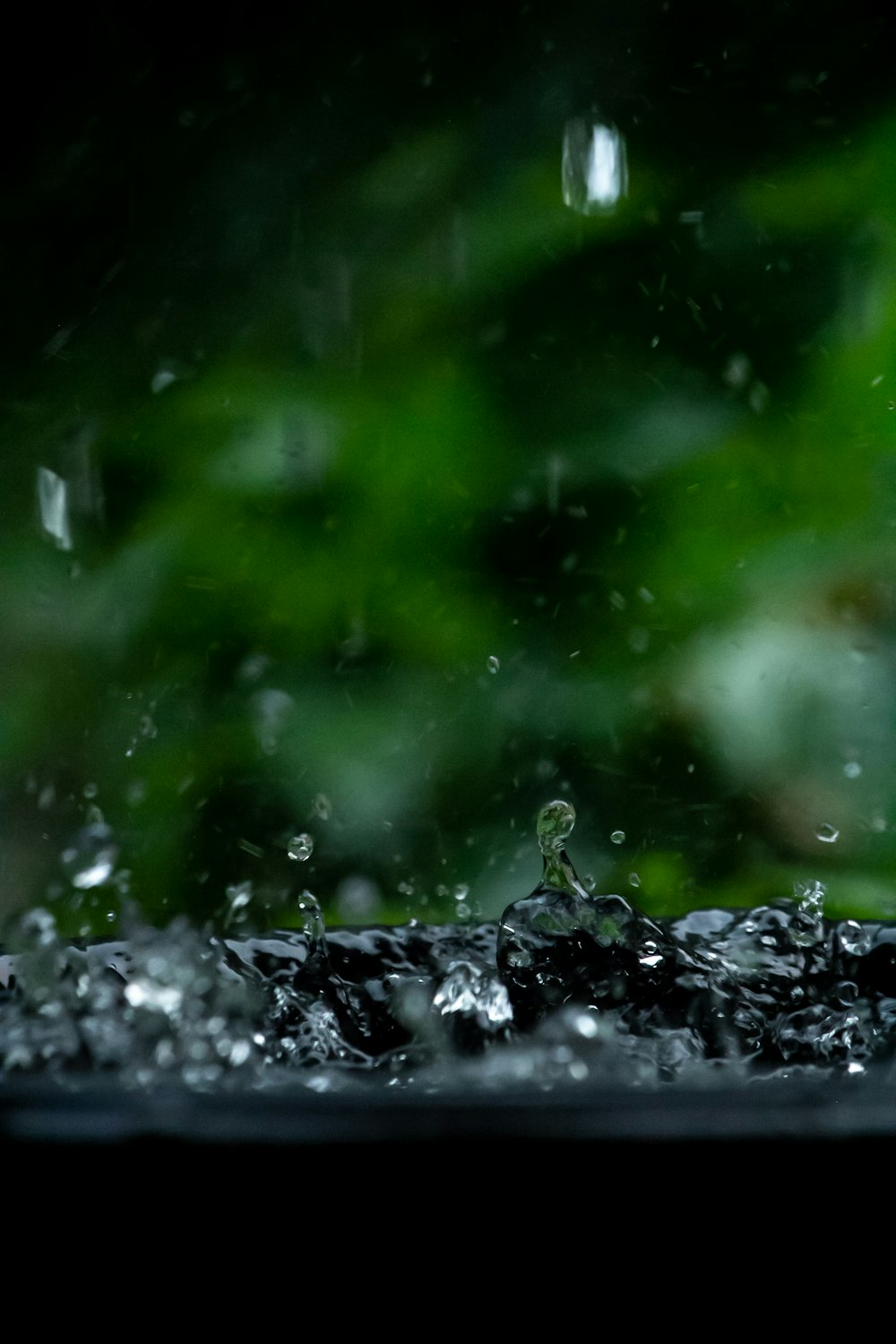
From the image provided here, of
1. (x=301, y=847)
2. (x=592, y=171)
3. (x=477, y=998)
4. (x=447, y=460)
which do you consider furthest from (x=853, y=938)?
(x=592, y=171)

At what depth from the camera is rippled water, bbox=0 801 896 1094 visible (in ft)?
1.33

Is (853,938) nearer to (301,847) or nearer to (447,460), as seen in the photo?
(301,847)

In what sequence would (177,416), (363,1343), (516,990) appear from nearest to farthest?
(363,1343) → (516,990) → (177,416)

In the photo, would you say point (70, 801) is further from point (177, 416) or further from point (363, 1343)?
point (363, 1343)

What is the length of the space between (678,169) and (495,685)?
18.3 inches

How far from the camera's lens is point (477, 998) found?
0.45 m

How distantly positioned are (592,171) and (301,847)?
2.00ft

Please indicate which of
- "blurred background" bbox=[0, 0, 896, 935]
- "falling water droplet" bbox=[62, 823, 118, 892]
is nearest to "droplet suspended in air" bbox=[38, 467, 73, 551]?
"blurred background" bbox=[0, 0, 896, 935]

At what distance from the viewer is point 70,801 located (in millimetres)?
1206

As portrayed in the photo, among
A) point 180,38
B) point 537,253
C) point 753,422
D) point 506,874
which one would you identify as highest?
point 180,38

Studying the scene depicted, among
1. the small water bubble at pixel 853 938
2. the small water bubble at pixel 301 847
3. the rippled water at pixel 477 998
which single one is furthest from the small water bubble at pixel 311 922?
the small water bubble at pixel 301 847

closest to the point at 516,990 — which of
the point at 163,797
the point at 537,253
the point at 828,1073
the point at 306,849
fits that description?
the point at 828,1073

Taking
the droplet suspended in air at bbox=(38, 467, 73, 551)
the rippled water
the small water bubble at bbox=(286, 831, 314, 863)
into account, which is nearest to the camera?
the rippled water

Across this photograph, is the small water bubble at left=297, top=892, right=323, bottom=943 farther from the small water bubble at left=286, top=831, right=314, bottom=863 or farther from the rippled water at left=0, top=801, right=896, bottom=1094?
the small water bubble at left=286, top=831, right=314, bottom=863
